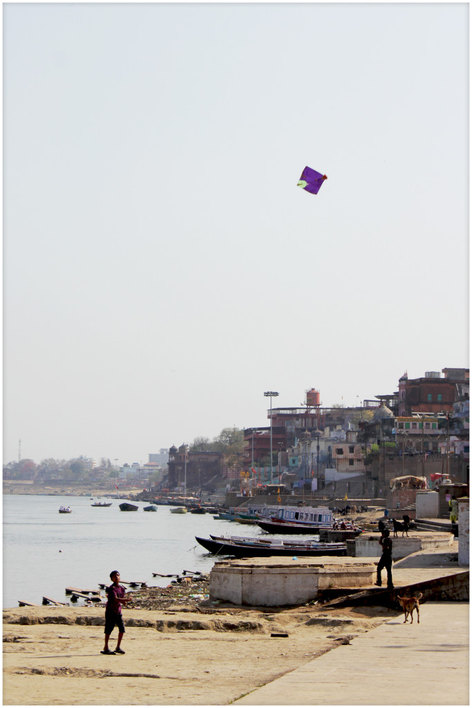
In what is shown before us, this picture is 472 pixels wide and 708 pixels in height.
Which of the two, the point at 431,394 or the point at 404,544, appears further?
the point at 431,394

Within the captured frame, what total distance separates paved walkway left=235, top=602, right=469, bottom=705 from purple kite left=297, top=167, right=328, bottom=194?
10.5 meters

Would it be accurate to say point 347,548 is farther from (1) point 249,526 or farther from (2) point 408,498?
(1) point 249,526

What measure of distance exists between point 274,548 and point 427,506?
12.6 meters

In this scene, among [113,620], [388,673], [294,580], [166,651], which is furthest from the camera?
[294,580]

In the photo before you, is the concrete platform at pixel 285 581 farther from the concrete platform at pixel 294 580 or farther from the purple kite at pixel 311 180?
the purple kite at pixel 311 180

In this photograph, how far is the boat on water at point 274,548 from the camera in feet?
133

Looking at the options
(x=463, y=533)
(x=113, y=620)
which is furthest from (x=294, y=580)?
(x=113, y=620)

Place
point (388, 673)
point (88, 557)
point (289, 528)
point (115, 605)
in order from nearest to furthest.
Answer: point (388, 673), point (115, 605), point (88, 557), point (289, 528)

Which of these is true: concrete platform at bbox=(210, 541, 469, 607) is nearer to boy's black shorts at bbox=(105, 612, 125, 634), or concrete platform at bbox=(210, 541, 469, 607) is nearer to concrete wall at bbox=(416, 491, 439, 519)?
boy's black shorts at bbox=(105, 612, 125, 634)

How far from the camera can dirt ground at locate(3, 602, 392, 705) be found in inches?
551

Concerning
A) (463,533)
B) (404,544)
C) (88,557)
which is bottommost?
(88,557)

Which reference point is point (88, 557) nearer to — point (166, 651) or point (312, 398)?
point (166, 651)

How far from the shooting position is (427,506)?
51.1m

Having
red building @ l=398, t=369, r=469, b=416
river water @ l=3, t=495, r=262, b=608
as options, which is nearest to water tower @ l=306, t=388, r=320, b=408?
red building @ l=398, t=369, r=469, b=416
